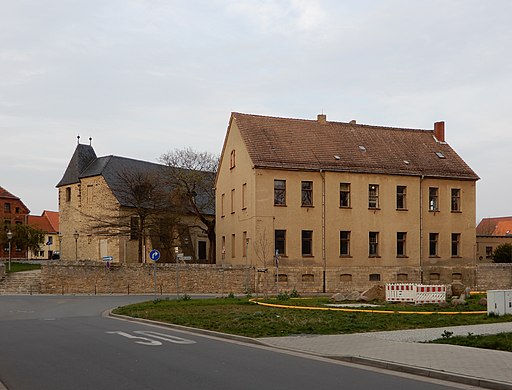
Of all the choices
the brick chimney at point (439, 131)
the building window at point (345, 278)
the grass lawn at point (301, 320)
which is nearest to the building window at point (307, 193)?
the building window at point (345, 278)

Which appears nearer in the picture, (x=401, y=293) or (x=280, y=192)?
(x=401, y=293)

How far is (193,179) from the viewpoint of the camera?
65.0m

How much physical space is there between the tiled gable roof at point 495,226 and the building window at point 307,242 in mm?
61176

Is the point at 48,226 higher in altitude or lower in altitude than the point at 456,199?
lower

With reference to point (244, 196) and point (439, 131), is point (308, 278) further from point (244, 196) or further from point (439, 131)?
point (439, 131)

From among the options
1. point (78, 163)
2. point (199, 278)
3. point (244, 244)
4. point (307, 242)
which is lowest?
point (199, 278)

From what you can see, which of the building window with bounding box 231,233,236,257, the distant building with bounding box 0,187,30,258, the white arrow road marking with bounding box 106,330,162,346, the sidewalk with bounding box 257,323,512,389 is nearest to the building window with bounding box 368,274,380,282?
the building window with bounding box 231,233,236,257

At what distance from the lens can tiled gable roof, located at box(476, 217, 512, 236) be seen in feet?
344

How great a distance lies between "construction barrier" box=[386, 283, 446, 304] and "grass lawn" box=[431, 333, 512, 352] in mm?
13124

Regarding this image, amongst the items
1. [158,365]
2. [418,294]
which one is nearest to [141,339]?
[158,365]

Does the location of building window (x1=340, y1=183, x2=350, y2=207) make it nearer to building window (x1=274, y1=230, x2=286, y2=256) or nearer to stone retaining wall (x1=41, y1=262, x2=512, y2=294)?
stone retaining wall (x1=41, y1=262, x2=512, y2=294)

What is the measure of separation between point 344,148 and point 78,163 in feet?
127

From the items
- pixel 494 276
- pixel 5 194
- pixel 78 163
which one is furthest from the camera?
pixel 5 194

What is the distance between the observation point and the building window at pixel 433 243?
51.9 metres
